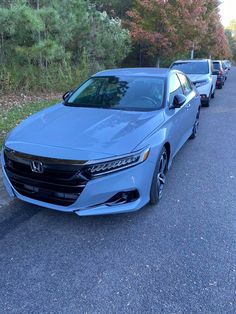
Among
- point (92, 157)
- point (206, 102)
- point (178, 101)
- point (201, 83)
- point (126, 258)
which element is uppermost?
point (178, 101)

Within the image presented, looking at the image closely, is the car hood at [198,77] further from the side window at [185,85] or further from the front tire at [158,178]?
the front tire at [158,178]

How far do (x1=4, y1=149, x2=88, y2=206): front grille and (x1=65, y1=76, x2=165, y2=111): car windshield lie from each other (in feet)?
4.79

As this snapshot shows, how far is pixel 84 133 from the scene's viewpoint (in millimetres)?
3283

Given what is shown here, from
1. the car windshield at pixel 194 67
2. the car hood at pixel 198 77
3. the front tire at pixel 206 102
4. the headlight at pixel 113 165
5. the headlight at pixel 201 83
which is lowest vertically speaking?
the front tire at pixel 206 102

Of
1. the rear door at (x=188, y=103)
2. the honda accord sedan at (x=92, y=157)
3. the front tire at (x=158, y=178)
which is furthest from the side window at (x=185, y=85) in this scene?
the front tire at (x=158, y=178)

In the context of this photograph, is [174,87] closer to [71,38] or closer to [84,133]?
[84,133]

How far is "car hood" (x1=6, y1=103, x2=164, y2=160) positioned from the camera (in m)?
2.99

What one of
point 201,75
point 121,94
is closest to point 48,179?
point 121,94

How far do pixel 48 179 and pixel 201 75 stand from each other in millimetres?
8476

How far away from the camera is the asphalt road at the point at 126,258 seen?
2.38m

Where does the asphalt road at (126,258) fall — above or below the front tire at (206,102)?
above

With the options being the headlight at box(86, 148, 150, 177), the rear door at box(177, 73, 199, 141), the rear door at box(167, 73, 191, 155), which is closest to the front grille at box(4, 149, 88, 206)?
the headlight at box(86, 148, 150, 177)

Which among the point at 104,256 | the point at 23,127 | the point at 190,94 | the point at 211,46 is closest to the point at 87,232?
the point at 104,256

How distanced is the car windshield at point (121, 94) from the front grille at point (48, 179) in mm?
1461
